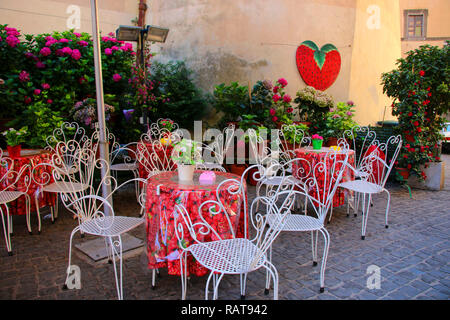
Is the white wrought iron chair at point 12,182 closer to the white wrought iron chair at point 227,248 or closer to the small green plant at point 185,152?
the small green plant at point 185,152

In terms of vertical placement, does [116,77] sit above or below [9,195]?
above

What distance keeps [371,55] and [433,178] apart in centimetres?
460

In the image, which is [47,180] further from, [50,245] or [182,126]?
[182,126]

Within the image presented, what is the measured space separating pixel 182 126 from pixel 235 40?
2424 mm

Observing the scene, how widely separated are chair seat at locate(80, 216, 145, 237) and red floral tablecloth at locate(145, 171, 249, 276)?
15cm

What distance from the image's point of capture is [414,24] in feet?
50.6

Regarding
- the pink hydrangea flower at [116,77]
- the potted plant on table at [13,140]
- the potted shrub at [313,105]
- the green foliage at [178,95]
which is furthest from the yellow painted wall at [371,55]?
the potted plant on table at [13,140]

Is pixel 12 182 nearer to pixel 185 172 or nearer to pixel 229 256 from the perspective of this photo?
pixel 185 172

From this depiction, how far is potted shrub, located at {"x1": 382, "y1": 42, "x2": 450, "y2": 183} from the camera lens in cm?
571

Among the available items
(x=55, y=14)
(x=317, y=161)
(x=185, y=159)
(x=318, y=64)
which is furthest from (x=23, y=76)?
(x=318, y=64)

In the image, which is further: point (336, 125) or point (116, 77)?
point (116, 77)
